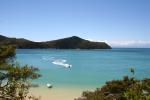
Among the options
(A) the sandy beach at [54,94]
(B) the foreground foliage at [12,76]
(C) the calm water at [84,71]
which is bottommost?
(C) the calm water at [84,71]

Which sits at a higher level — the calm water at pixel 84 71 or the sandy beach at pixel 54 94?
the sandy beach at pixel 54 94

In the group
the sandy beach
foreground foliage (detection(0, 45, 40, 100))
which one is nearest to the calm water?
the sandy beach

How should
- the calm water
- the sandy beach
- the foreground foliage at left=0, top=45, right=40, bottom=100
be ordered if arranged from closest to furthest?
the foreground foliage at left=0, top=45, right=40, bottom=100, the sandy beach, the calm water

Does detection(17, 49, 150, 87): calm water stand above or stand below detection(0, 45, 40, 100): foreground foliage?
below

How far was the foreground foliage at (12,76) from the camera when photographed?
39.0ft

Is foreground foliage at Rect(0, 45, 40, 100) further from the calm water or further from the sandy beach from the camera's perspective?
the calm water

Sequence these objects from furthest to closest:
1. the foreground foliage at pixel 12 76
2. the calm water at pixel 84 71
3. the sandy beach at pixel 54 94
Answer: the calm water at pixel 84 71, the sandy beach at pixel 54 94, the foreground foliage at pixel 12 76

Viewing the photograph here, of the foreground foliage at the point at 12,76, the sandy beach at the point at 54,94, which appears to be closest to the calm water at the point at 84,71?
the sandy beach at the point at 54,94

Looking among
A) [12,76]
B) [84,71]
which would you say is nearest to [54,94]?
[12,76]

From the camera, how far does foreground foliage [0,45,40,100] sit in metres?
11.9

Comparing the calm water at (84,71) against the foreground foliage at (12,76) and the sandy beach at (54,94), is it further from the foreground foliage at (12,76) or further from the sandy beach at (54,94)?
the foreground foliage at (12,76)

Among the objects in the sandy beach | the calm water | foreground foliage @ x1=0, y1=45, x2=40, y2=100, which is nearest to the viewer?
foreground foliage @ x1=0, y1=45, x2=40, y2=100

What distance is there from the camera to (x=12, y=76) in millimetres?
13039

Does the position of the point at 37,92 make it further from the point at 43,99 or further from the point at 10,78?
the point at 10,78
